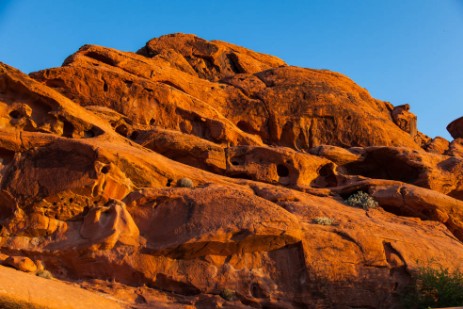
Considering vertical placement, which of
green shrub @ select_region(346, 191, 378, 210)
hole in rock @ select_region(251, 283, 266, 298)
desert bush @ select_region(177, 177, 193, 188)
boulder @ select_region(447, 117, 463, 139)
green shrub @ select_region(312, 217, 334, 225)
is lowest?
hole in rock @ select_region(251, 283, 266, 298)

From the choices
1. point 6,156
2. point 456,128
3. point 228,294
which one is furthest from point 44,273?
point 456,128

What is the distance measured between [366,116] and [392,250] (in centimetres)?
1744

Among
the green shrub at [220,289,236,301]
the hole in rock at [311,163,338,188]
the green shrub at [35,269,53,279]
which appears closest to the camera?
the green shrub at [35,269,53,279]

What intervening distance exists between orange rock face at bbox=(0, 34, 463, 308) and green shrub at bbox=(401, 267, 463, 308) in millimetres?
397

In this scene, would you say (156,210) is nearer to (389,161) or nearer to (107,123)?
(107,123)

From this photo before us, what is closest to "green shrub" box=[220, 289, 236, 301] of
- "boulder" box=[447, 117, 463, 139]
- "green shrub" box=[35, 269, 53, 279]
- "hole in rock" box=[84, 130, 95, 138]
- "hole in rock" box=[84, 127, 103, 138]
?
"green shrub" box=[35, 269, 53, 279]

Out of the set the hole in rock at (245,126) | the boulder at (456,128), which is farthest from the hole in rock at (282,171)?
the boulder at (456,128)

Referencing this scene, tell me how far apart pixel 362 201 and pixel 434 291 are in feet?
20.4

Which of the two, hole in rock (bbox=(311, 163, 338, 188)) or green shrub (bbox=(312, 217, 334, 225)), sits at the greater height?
hole in rock (bbox=(311, 163, 338, 188))

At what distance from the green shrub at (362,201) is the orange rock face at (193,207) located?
1.39 feet

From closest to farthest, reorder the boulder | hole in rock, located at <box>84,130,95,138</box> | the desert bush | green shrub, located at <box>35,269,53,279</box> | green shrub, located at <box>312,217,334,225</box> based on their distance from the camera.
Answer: green shrub, located at <box>35,269,53,279</box>
green shrub, located at <box>312,217,334,225</box>
the desert bush
hole in rock, located at <box>84,130,95,138</box>
the boulder

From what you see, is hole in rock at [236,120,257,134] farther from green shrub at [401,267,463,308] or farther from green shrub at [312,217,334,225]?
green shrub at [401,267,463,308]

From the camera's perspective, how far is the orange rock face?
16.0 meters

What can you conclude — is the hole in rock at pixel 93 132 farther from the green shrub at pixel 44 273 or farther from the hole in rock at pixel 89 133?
the green shrub at pixel 44 273
